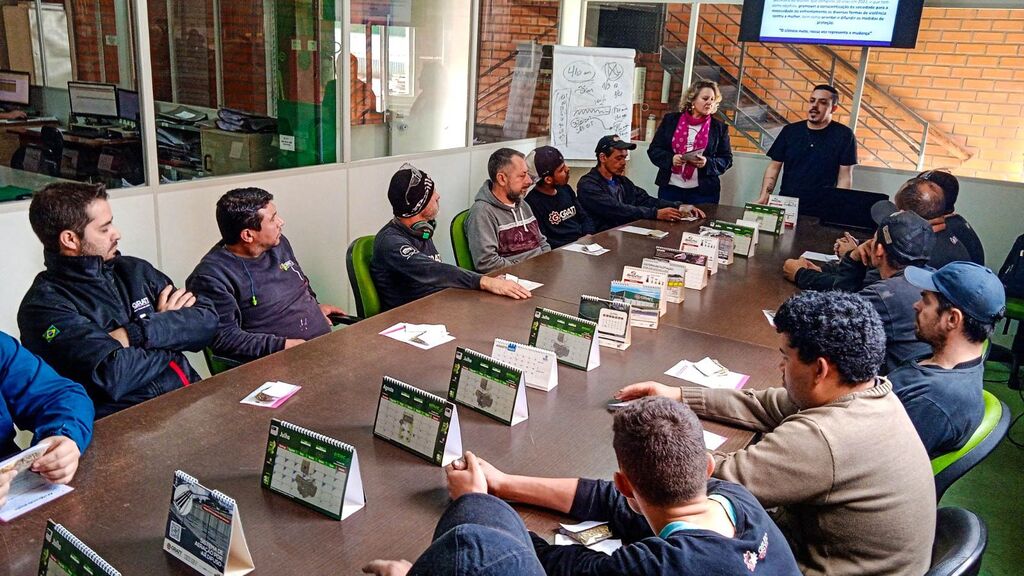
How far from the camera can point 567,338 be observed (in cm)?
239

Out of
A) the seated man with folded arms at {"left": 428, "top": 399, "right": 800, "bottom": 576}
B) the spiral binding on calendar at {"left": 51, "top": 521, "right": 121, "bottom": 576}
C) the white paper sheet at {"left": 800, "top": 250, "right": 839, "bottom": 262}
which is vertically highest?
the seated man with folded arms at {"left": 428, "top": 399, "right": 800, "bottom": 576}

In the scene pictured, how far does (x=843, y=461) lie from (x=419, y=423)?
92 cm

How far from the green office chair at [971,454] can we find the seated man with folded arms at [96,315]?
212cm

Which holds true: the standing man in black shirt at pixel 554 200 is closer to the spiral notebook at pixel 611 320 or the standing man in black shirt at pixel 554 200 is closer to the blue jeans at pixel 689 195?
the blue jeans at pixel 689 195

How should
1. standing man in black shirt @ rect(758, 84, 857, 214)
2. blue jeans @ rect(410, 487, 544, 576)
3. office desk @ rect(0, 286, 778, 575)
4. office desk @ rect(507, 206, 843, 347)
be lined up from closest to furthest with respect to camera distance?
blue jeans @ rect(410, 487, 544, 576)
office desk @ rect(0, 286, 778, 575)
office desk @ rect(507, 206, 843, 347)
standing man in black shirt @ rect(758, 84, 857, 214)

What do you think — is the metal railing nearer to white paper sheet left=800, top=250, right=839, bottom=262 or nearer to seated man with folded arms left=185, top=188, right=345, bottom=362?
white paper sheet left=800, top=250, right=839, bottom=262

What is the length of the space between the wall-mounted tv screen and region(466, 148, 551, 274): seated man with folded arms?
297 cm

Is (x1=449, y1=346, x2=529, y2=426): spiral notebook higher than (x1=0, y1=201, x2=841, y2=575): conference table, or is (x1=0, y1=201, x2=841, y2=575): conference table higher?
(x1=449, y1=346, x2=529, y2=426): spiral notebook

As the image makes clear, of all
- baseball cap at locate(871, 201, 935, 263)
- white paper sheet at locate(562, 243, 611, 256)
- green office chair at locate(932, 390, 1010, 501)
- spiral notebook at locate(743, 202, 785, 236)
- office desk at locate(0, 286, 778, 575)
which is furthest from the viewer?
spiral notebook at locate(743, 202, 785, 236)

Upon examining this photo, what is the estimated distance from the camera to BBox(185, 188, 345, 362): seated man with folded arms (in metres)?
2.69

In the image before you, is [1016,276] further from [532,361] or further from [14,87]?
[14,87]

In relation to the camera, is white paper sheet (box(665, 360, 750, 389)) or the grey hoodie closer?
white paper sheet (box(665, 360, 750, 389))

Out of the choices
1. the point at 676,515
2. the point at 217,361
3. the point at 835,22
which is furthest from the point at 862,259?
the point at 835,22

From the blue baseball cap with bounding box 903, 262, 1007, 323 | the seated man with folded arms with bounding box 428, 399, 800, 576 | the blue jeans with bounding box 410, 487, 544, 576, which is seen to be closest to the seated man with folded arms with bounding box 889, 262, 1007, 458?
the blue baseball cap with bounding box 903, 262, 1007, 323
